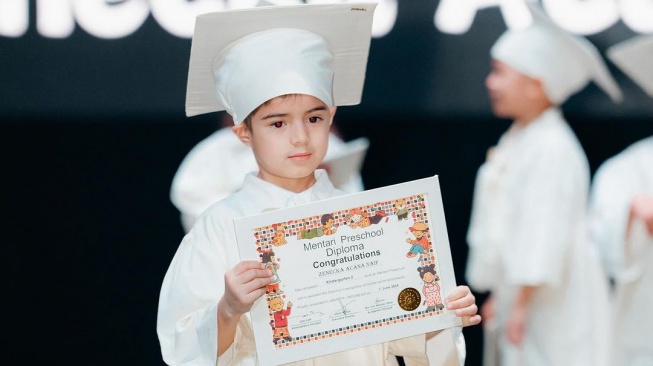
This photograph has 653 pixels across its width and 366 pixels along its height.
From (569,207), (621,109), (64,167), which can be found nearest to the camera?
(569,207)

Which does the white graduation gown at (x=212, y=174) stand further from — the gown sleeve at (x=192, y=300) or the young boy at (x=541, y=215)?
the gown sleeve at (x=192, y=300)

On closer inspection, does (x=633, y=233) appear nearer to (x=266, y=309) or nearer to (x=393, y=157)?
(x=393, y=157)

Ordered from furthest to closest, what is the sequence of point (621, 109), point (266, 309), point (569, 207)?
point (621, 109)
point (569, 207)
point (266, 309)

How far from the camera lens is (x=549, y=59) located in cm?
447

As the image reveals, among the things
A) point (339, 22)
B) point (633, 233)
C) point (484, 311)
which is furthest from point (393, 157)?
point (339, 22)

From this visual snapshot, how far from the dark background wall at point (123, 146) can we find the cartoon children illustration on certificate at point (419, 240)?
9.08 feet

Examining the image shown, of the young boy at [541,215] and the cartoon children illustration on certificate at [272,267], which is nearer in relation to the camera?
the cartoon children illustration on certificate at [272,267]

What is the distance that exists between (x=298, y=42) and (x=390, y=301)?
1.64 ft

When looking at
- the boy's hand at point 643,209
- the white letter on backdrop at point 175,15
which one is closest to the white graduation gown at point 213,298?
the boy's hand at point 643,209

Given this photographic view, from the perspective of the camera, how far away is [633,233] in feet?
12.4

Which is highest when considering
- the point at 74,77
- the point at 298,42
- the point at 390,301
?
the point at 74,77

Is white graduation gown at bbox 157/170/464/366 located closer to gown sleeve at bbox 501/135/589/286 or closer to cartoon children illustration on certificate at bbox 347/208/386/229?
cartoon children illustration on certificate at bbox 347/208/386/229

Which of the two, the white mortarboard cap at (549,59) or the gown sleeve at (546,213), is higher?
the white mortarboard cap at (549,59)

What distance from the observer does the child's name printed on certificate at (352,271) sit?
1.84m
